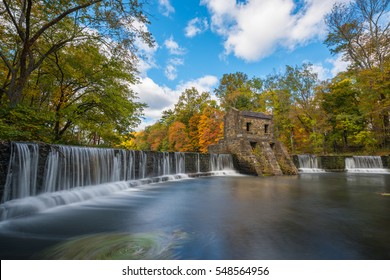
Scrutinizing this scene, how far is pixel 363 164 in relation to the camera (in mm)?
19375

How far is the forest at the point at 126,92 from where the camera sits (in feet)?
24.3

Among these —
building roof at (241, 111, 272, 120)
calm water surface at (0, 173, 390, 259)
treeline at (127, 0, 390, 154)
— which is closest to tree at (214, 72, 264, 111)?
treeline at (127, 0, 390, 154)

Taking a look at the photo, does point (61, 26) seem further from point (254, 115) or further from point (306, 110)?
point (306, 110)

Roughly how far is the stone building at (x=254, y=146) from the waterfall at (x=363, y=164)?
25.3 ft

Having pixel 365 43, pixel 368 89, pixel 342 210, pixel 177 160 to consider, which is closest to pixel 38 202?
pixel 342 210

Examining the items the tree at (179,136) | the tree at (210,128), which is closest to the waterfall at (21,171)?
the tree at (210,128)

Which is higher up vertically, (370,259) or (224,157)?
(224,157)

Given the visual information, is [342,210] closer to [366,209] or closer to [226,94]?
[366,209]

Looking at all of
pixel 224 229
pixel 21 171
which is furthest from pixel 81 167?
pixel 224 229

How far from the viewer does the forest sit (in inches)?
292

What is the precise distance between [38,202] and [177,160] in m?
8.84

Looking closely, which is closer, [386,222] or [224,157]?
[386,222]

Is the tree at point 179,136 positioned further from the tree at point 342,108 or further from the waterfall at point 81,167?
the waterfall at point 81,167
